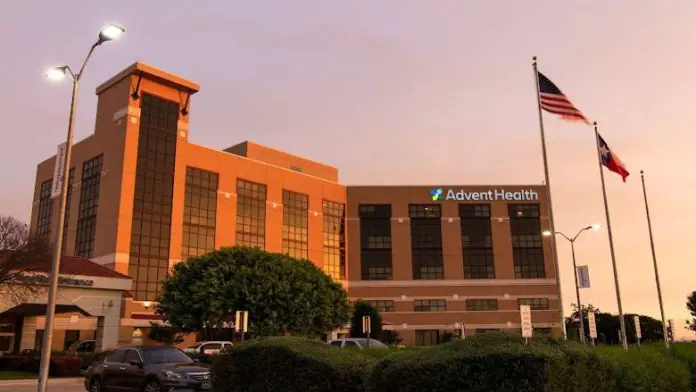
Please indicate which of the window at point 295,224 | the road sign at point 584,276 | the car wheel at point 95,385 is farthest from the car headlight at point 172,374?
the window at point 295,224

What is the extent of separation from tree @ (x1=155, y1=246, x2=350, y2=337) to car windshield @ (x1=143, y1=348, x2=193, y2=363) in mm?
22191

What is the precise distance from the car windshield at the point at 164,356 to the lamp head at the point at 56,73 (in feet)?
30.3

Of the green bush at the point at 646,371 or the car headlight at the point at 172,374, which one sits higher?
the green bush at the point at 646,371

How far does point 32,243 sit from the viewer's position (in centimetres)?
3512

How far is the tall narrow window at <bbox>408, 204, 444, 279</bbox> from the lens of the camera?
3228 inches

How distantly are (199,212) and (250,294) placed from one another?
26.2 meters

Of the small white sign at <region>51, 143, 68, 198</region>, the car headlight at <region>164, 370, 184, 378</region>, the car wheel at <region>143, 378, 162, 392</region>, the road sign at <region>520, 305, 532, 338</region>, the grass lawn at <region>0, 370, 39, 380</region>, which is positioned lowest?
the grass lawn at <region>0, 370, 39, 380</region>

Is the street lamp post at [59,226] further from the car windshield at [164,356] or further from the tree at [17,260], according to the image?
the tree at [17,260]

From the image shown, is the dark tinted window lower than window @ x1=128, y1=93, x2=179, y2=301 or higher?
lower

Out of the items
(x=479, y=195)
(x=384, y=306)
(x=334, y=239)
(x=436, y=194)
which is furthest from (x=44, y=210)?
(x=479, y=195)

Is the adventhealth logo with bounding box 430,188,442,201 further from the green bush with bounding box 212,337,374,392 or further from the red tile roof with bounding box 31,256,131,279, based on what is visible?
the green bush with bounding box 212,337,374,392

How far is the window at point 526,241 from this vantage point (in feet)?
271

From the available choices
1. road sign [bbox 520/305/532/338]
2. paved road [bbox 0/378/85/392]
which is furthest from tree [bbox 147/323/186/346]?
road sign [bbox 520/305/532/338]

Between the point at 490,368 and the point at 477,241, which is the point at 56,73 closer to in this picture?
the point at 490,368
